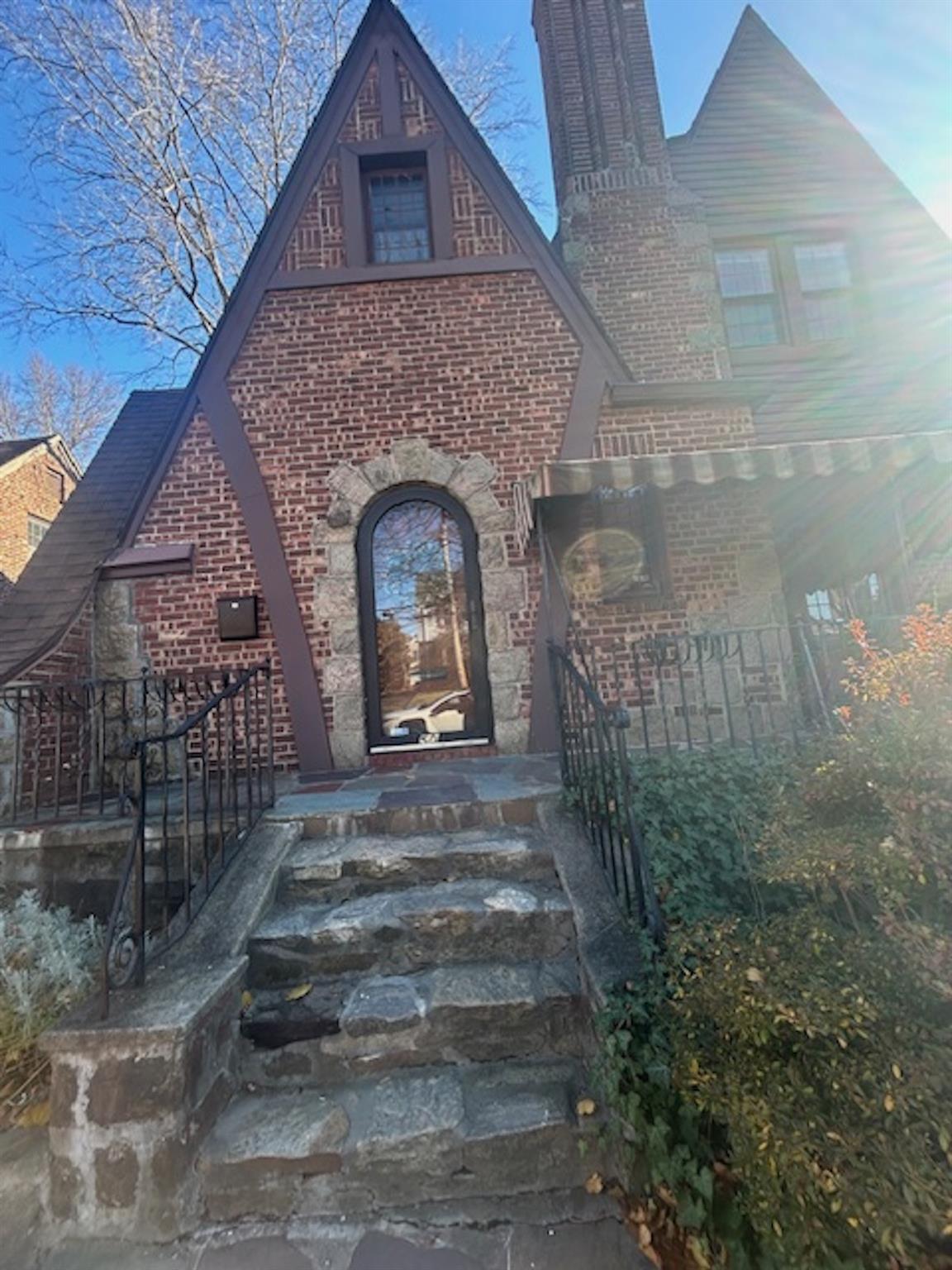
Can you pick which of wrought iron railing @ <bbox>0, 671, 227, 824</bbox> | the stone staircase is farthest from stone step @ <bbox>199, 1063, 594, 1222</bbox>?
wrought iron railing @ <bbox>0, 671, 227, 824</bbox>

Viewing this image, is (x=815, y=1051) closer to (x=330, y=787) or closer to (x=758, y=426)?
(x=330, y=787)

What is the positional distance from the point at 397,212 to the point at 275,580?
444 cm

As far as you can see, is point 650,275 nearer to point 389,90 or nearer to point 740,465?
point 389,90

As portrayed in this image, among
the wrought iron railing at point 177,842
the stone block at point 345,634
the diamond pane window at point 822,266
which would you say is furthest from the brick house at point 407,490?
the diamond pane window at point 822,266

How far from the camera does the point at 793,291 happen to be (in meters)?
8.88

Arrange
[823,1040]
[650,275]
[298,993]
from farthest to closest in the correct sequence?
[650,275], [298,993], [823,1040]

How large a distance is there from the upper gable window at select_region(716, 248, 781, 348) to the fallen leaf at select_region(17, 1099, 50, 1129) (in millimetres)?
10363

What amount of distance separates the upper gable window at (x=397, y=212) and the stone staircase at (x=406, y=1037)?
20.7ft

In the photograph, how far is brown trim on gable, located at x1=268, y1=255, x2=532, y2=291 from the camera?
6.32 metres

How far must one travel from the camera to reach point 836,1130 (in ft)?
5.12

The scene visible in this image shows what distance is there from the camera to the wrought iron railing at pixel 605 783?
2564 mm

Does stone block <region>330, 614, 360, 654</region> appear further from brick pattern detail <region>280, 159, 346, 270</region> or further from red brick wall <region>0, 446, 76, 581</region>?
red brick wall <region>0, 446, 76, 581</region>

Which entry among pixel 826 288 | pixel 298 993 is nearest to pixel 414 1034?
pixel 298 993

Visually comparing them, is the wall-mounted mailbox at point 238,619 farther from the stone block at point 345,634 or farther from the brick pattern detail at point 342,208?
the brick pattern detail at point 342,208
